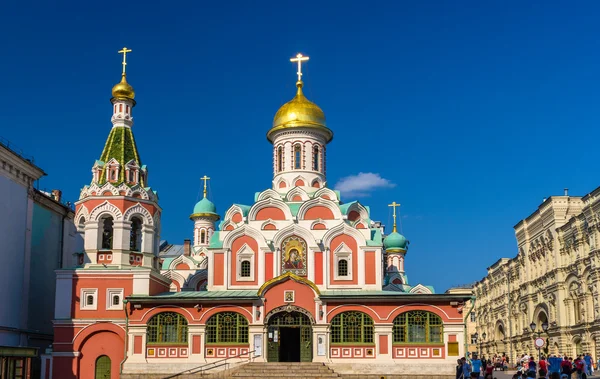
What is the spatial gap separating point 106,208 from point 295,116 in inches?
414

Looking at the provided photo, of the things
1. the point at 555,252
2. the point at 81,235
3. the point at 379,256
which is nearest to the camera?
the point at 379,256

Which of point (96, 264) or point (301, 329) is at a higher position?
point (96, 264)

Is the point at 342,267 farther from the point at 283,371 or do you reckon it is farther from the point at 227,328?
the point at 227,328

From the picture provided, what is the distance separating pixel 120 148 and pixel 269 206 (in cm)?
701

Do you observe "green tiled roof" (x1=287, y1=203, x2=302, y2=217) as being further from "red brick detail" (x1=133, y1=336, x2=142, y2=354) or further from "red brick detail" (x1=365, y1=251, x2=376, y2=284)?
"red brick detail" (x1=133, y1=336, x2=142, y2=354)

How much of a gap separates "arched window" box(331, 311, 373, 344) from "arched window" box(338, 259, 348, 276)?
2.28m

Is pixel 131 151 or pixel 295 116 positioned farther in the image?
pixel 295 116

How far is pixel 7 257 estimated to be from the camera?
98.4 ft

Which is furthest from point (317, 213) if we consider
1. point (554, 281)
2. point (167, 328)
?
point (554, 281)

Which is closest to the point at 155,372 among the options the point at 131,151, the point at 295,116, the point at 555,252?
the point at 131,151

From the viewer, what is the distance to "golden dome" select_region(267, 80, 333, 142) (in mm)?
35500

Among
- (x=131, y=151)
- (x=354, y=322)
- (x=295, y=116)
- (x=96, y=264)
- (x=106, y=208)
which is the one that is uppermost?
(x=295, y=116)

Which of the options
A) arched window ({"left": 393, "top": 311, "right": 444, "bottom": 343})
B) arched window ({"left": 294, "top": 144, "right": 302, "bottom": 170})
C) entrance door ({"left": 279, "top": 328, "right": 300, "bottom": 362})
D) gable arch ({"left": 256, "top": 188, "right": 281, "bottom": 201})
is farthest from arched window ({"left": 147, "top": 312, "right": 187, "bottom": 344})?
arched window ({"left": 294, "top": 144, "right": 302, "bottom": 170})

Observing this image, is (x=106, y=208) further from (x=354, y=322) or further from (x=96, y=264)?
(x=354, y=322)
